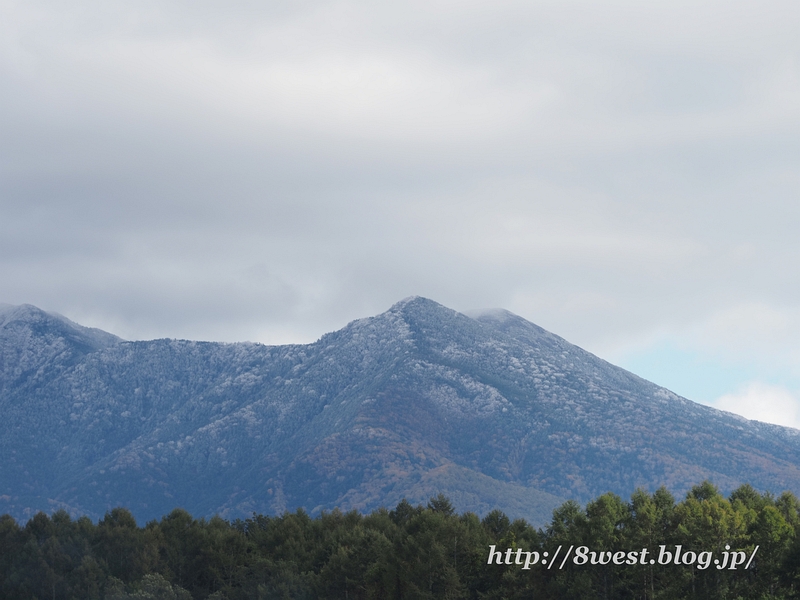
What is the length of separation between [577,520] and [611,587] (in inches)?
377

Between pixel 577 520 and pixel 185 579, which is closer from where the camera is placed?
pixel 577 520

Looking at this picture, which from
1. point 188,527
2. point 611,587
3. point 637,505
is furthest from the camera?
point 188,527

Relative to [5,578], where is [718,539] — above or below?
above

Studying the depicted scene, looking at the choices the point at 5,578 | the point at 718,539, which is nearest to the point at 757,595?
the point at 718,539

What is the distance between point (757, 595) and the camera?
380ft

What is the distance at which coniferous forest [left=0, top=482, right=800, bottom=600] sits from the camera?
119438mm

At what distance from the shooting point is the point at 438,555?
138000 millimetres

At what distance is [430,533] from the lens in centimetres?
14250

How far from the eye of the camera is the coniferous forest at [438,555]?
392 feet

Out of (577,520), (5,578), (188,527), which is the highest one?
(577,520)

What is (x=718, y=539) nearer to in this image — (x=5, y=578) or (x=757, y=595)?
(x=757, y=595)

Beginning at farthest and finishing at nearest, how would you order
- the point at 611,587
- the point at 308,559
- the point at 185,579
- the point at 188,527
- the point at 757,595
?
the point at 188,527 → the point at 185,579 → the point at 308,559 → the point at 611,587 → the point at 757,595

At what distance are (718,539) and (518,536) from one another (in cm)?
3896

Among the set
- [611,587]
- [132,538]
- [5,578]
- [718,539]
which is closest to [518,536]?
[611,587]
